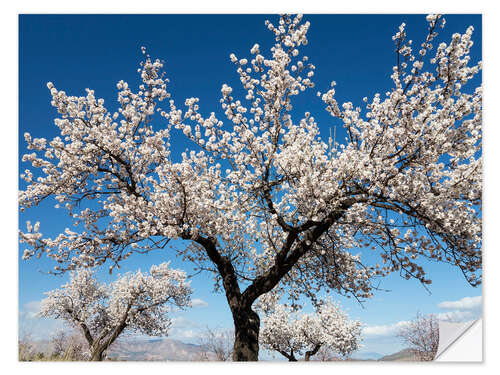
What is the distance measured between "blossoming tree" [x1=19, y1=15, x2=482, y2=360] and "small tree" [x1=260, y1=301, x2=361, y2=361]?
1205cm

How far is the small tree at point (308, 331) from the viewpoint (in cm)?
1725

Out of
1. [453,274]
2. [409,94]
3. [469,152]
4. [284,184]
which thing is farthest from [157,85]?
[453,274]

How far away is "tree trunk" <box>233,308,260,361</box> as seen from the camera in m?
5.40

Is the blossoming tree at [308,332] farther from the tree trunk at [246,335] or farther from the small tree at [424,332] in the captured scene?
the tree trunk at [246,335]

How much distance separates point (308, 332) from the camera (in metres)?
17.6

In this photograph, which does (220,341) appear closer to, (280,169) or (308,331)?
(280,169)

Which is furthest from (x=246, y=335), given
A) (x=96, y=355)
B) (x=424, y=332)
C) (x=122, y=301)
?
(x=122, y=301)

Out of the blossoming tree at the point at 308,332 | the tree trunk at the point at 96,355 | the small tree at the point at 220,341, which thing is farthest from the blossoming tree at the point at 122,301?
the tree trunk at the point at 96,355

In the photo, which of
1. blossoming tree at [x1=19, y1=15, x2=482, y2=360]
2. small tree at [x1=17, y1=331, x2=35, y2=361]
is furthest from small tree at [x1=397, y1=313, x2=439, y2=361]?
small tree at [x1=17, y1=331, x2=35, y2=361]

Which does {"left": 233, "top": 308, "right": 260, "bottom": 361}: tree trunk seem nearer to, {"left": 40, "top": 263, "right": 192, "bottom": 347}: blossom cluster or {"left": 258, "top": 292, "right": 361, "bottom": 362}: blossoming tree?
{"left": 40, "top": 263, "right": 192, "bottom": 347}: blossom cluster

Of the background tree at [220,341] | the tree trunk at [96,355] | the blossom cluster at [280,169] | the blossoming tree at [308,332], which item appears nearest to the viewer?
the blossom cluster at [280,169]

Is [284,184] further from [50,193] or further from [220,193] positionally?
[50,193]

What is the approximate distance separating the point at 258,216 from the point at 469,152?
9.02 ft

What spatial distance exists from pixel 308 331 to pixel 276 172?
46.8ft
